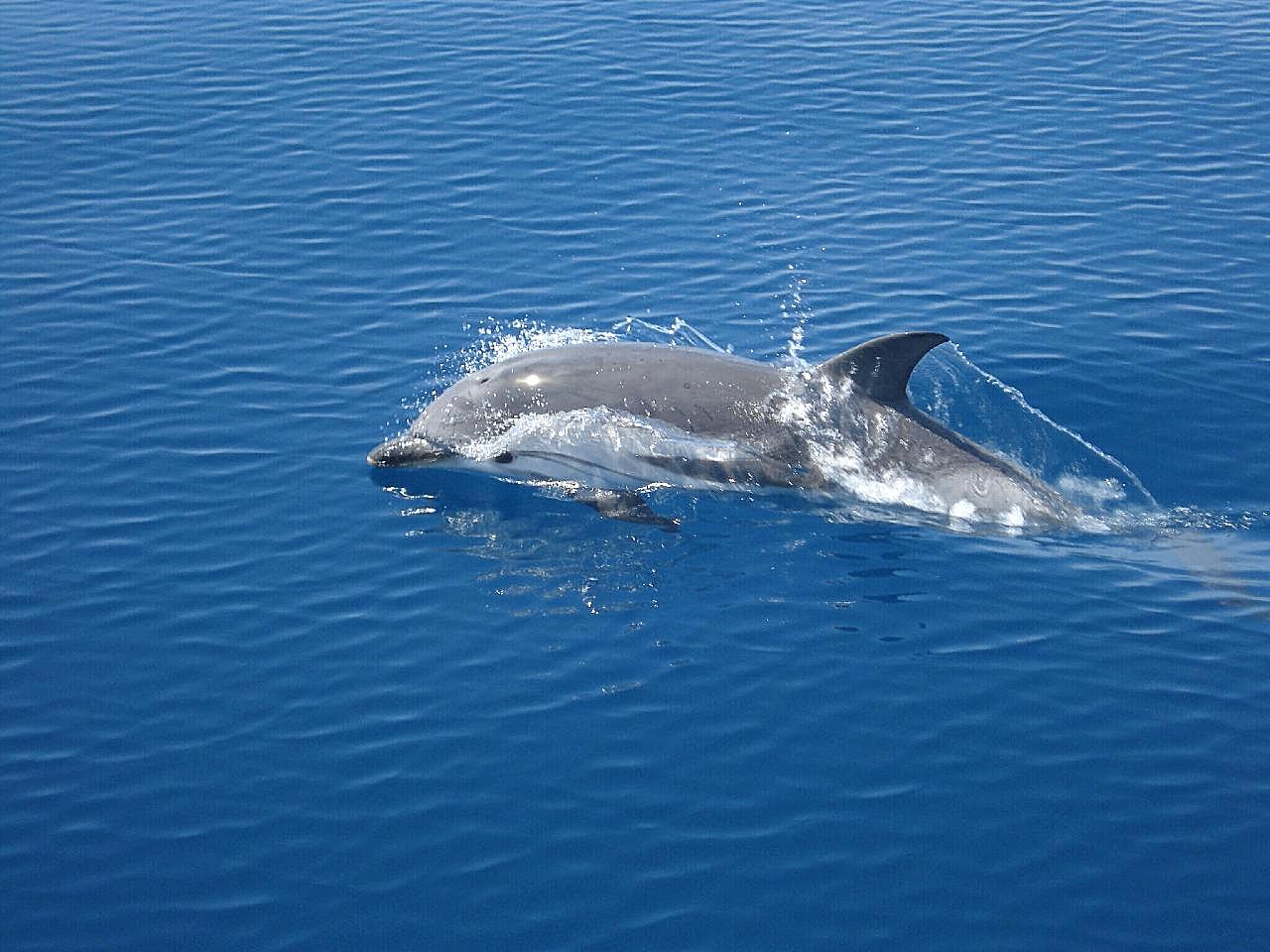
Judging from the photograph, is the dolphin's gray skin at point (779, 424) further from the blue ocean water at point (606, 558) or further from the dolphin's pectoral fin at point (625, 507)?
the blue ocean water at point (606, 558)

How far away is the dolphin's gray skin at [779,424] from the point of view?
13.7 metres

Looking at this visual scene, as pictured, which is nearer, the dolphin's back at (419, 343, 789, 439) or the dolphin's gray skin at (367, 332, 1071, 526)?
the dolphin's gray skin at (367, 332, 1071, 526)

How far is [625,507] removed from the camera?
13617 millimetres

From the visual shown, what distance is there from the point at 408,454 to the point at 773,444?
3.63m

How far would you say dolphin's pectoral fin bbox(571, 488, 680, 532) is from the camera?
13461mm

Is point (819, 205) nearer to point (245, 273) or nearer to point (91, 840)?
point (245, 273)

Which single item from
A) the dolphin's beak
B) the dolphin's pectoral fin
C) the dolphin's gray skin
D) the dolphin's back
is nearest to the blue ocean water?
the dolphin's pectoral fin

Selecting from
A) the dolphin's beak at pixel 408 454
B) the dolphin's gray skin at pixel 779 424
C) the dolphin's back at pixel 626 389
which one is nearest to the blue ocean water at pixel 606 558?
the dolphin's beak at pixel 408 454

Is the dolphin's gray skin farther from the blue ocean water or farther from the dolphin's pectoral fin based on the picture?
the blue ocean water

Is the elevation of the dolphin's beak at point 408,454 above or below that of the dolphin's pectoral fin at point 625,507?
above

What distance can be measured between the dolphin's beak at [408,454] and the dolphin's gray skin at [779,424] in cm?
2

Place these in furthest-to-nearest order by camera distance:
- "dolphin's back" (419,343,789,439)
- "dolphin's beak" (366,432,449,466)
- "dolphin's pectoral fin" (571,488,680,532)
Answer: "dolphin's beak" (366,432,449,466), "dolphin's back" (419,343,789,439), "dolphin's pectoral fin" (571,488,680,532)

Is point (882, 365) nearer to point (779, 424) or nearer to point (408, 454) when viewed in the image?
point (779, 424)

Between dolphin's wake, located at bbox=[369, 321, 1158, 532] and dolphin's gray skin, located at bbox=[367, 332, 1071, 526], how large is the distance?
1 centimetres
